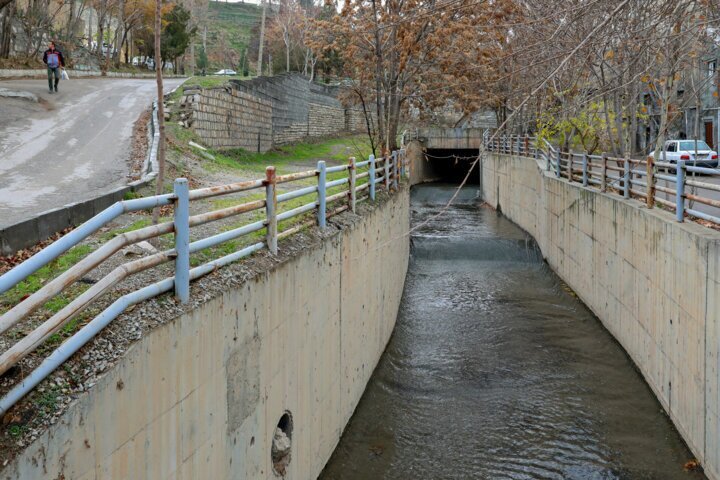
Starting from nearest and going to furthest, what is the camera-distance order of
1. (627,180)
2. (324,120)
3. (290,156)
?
(627,180)
(290,156)
(324,120)

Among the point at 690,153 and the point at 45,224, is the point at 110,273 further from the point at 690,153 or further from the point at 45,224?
the point at 690,153

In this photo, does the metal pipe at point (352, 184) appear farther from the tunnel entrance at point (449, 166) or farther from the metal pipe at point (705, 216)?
the tunnel entrance at point (449, 166)

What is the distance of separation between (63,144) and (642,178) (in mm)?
12882

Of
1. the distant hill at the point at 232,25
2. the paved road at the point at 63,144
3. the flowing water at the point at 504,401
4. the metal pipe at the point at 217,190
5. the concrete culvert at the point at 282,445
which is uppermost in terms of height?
the distant hill at the point at 232,25

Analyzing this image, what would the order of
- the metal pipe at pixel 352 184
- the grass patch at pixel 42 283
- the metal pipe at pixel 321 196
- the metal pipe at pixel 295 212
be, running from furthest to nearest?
the metal pipe at pixel 352 184 → the metal pipe at pixel 321 196 → the metal pipe at pixel 295 212 → the grass patch at pixel 42 283

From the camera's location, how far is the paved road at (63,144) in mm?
10828

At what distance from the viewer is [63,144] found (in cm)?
1556

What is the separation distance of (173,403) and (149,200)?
4.20ft

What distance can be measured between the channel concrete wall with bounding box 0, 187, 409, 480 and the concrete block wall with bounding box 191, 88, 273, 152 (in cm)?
1285

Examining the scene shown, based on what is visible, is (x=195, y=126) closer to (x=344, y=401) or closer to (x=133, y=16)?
(x=344, y=401)

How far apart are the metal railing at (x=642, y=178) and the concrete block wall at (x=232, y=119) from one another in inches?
421

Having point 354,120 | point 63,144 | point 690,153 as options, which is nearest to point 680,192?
point 63,144

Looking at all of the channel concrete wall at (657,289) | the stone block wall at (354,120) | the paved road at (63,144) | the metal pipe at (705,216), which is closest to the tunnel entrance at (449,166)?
the stone block wall at (354,120)

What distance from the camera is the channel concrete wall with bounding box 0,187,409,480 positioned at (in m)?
3.53
